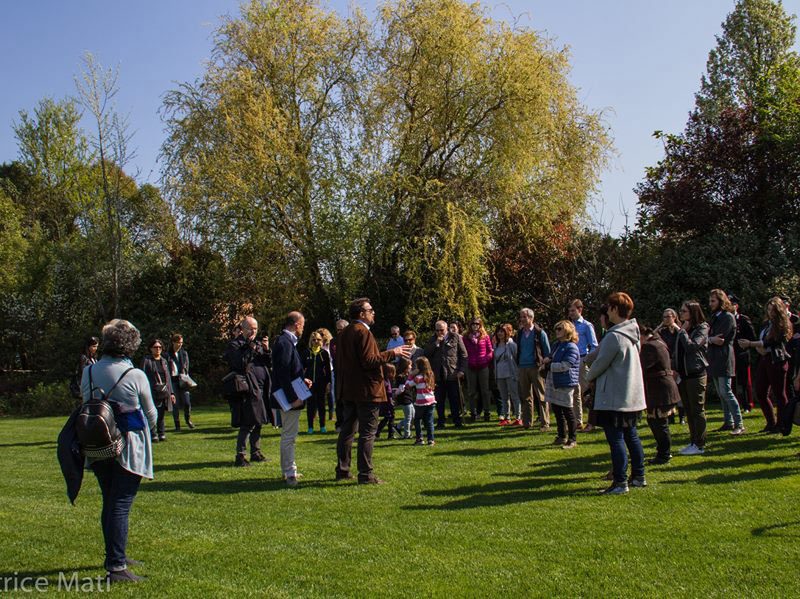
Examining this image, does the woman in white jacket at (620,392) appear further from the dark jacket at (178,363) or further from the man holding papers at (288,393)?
the dark jacket at (178,363)

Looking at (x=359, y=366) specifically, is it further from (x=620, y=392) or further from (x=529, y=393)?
(x=529, y=393)

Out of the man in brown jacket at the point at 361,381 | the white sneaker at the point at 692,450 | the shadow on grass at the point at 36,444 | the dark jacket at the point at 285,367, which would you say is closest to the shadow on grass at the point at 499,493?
the man in brown jacket at the point at 361,381

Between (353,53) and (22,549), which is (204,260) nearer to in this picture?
(353,53)

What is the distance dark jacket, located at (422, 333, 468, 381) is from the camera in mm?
13961

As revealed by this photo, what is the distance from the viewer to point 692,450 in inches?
372

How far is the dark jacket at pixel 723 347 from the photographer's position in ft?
35.0

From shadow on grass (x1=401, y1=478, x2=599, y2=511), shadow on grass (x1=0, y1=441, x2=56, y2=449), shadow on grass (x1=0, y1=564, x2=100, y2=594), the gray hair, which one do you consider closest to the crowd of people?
the gray hair

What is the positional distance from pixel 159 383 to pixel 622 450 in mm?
9500

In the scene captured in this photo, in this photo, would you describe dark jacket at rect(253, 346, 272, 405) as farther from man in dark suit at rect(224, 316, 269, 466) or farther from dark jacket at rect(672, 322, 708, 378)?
dark jacket at rect(672, 322, 708, 378)

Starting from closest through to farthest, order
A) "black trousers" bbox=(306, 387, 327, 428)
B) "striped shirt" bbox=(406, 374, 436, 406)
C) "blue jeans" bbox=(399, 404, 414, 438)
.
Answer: "striped shirt" bbox=(406, 374, 436, 406) < "blue jeans" bbox=(399, 404, 414, 438) < "black trousers" bbox=(306, 387, 327, 428)

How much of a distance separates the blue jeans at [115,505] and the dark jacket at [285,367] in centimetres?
343

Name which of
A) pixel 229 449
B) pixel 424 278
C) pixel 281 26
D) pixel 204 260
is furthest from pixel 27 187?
pixel 229 449

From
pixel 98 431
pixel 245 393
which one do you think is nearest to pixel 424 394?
pixel 245 393

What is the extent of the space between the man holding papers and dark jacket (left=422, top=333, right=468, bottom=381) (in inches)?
208
